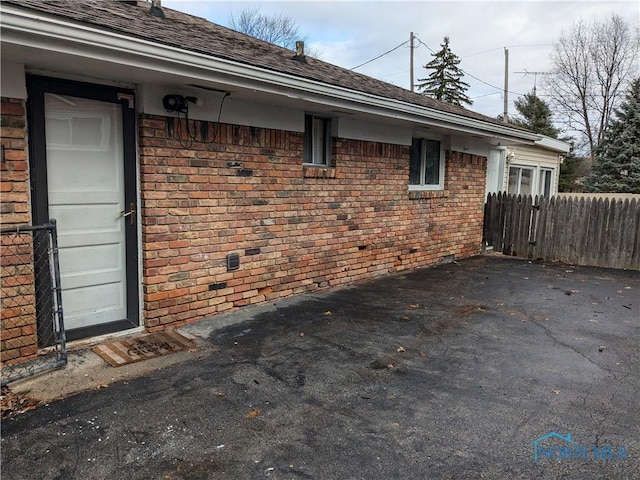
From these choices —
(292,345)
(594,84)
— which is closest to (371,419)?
(292,345)

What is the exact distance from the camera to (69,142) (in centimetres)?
384

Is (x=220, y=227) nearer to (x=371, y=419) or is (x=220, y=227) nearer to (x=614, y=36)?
(x=371, y=419)

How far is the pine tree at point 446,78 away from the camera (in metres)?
30.3

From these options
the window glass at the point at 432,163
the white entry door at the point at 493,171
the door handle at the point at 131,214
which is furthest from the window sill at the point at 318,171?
the white entry door at the point at 493,171

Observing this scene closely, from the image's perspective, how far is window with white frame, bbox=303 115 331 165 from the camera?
238 inches

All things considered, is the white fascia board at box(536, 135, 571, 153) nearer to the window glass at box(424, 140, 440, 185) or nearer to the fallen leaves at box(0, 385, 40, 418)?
the window glass at box(424, 140, 440, 185)

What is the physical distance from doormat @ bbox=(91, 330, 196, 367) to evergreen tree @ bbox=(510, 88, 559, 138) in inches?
1069

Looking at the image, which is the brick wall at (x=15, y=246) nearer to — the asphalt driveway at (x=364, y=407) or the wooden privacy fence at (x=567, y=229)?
the asphalt driveway at (x=364, y=407)

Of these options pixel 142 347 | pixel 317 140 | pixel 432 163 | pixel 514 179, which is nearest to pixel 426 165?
pixel 432 163

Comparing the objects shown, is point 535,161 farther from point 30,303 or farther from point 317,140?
point 30,303

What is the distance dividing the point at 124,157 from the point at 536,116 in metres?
28.1

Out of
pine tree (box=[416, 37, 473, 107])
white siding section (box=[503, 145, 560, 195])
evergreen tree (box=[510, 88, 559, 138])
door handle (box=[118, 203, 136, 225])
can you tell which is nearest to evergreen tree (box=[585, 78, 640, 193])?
evergreen tree (box=[510, 88, 559, 138])

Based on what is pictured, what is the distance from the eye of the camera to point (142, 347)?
13.2 ft

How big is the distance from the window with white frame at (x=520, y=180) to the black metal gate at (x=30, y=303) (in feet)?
35.9
